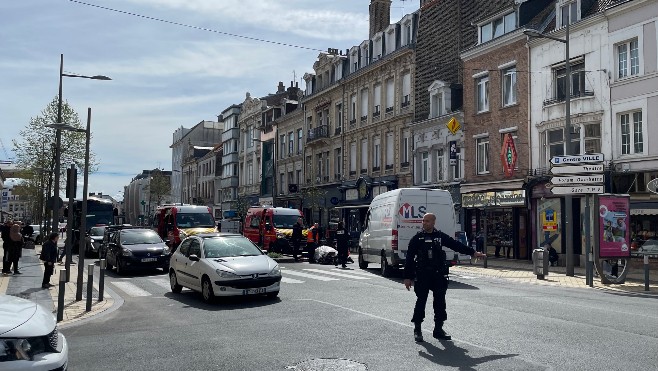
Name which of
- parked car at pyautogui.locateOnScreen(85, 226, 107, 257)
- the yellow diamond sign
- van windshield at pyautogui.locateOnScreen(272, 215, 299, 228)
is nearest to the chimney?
the yellow diamond sign

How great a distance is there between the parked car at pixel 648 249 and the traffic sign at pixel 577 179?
541cm

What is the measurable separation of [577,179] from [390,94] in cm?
2132

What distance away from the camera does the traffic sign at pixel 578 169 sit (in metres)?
18.4

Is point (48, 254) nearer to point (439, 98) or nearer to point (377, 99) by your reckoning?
point (439, 98)

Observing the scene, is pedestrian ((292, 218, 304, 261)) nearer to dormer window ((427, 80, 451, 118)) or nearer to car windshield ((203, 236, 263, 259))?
dormer window ((427, 80, 451, 118))

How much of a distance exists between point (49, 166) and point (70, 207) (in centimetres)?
2357

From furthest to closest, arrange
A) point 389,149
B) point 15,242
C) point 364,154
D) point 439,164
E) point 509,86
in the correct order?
point 364,154 < point 389,149 < point 439,164 < point 509,86 < point 15,242

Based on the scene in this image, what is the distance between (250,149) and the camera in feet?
209

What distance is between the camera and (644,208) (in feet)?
72.7

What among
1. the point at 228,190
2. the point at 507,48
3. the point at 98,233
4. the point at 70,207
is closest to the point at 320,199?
the point at 98,233

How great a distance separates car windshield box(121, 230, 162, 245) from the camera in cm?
2070

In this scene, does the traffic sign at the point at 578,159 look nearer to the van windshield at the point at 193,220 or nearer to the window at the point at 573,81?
the window at the point at 573,81

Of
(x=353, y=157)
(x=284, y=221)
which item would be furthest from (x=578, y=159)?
(x=353, y=157)

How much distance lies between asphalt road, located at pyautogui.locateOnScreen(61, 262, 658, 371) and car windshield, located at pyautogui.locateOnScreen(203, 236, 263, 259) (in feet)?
3.33
